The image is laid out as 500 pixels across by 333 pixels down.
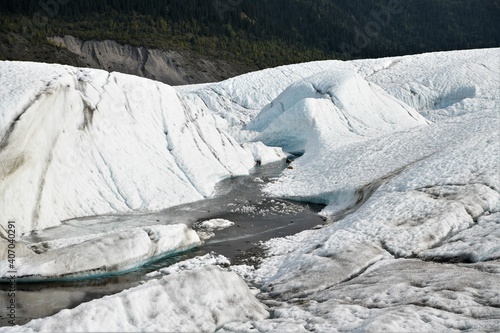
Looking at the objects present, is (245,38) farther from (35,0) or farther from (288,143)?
(288,143)

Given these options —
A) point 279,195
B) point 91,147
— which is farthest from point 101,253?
point 279,195

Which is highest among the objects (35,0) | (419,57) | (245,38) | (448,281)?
(35,0)

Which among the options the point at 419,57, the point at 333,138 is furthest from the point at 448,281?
the point at 419,57

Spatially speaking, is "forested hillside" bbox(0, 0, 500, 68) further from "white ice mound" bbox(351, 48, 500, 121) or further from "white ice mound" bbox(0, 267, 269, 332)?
"white ice mound" bbox(0, 267, 269, 332)

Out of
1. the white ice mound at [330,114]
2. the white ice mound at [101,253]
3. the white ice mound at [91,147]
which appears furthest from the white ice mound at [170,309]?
the white ice mound at [330,114]

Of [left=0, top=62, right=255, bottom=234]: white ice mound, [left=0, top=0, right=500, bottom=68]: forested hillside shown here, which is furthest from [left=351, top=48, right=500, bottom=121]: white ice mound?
[left=0, top=0, right=500, bottom=68]: forested hillside

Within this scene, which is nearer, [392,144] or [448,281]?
[448,281]

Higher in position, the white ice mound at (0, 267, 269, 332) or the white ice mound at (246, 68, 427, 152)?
the white ice mound at (246, 68, 427, 152)
